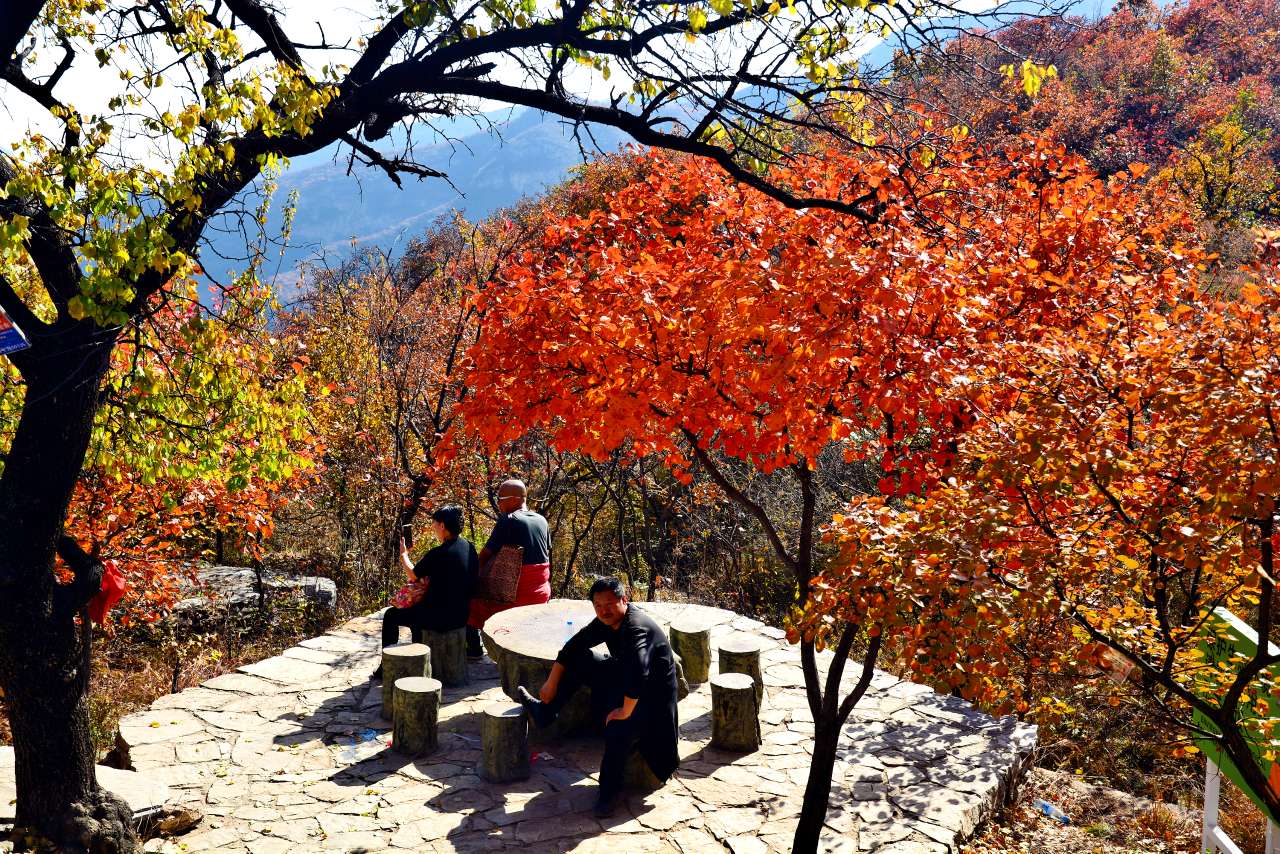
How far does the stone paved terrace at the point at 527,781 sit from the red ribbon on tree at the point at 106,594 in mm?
1331

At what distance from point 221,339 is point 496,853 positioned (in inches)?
164

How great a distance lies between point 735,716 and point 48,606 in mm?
4490

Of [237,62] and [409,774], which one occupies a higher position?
[237,62]

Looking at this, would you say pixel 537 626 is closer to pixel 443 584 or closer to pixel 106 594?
pixel 443 584

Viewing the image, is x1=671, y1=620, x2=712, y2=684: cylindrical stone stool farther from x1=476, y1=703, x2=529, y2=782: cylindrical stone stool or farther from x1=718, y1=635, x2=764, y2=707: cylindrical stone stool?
x1=476, y1=703, x2=529, y2=782: cylindrical stone stool

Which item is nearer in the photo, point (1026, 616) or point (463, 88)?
point (1026, 616)

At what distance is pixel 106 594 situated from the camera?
220 inches

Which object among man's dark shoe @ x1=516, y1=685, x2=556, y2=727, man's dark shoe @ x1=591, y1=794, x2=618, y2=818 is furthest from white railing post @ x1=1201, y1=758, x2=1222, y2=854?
man's dark shoe @ x1=516, y1=685, x2=556, y2=727

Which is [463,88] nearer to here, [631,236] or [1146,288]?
[631,236]

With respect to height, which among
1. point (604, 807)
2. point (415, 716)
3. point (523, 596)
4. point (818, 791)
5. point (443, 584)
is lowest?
point (604, 807)

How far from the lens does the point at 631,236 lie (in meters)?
7.46

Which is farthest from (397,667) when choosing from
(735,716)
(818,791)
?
(818,791)

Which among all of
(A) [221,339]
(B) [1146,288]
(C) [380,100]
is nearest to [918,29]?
(B) [1146,288]

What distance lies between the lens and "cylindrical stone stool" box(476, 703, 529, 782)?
6074 millimetres
